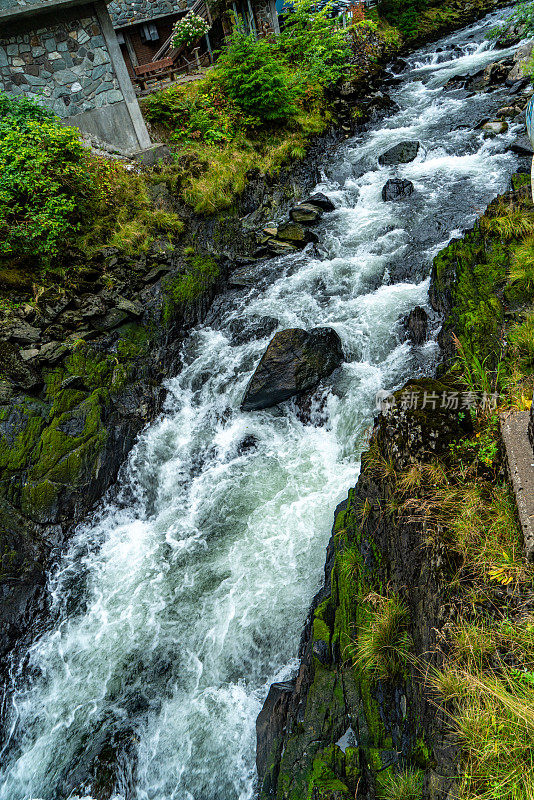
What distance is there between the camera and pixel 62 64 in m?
10.6

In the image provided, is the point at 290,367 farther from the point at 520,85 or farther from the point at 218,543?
the point at 520,85

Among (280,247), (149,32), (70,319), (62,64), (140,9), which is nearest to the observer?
(70,319)

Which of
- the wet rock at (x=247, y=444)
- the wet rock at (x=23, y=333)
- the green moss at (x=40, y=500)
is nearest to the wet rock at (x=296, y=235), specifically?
the wet rock at (x=247, y=444)

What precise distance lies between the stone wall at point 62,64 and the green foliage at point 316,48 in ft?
28.1

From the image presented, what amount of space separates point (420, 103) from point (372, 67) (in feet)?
16.5

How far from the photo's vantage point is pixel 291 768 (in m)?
3.62

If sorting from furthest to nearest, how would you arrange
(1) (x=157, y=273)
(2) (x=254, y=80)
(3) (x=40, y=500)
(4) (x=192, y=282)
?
1. (2) (x=254, y=80)
2. (4) (x=192, y=282)
3. (1) (x=157, y=273)
4. (3) (x=40, y=500)

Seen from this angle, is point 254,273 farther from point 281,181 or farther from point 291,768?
point 291,768

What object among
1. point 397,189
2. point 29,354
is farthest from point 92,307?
point 397,189

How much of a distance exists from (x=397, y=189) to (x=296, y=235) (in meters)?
3.19

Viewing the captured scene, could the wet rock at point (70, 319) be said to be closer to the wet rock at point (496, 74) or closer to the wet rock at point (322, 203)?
the wet rock at point (322, 203)

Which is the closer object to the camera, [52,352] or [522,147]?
[52,352]

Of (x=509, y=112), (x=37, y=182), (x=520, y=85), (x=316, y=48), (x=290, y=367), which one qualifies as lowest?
(x=290, y=367)

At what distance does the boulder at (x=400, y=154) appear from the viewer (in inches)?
532
